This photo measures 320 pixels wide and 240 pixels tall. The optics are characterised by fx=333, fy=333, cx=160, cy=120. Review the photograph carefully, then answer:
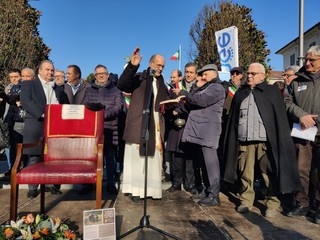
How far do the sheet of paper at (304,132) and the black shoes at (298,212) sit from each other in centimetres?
91

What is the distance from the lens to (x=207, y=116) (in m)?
4.55

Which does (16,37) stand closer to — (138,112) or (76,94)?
(76,94)

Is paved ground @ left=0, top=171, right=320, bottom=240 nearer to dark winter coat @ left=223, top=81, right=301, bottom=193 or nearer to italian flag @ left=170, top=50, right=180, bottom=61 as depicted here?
dark winter coat @ left=223, top=81, right=301, bottom=193

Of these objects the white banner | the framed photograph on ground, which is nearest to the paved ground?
the framed photograph on ground

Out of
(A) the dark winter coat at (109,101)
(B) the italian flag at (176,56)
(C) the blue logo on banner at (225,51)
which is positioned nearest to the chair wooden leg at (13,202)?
(A) the dark winter coat at (109,101)

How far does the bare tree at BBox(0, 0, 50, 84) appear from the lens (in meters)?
11.8

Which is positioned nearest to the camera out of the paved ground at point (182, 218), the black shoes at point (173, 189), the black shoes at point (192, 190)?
the paved ground at point (182, 218)

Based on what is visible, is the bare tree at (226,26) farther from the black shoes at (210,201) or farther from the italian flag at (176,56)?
the black shoes at (210,201)

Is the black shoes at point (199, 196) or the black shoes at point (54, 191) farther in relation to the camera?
the black shoes at point (54, 191)

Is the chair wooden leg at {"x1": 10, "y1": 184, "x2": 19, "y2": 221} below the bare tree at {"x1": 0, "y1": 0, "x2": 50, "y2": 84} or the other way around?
below

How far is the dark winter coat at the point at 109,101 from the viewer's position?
4988 mm

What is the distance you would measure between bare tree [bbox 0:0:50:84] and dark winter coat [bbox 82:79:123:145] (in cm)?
768

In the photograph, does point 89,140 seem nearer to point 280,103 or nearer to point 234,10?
point 280,103

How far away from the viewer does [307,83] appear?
420 centimetres
